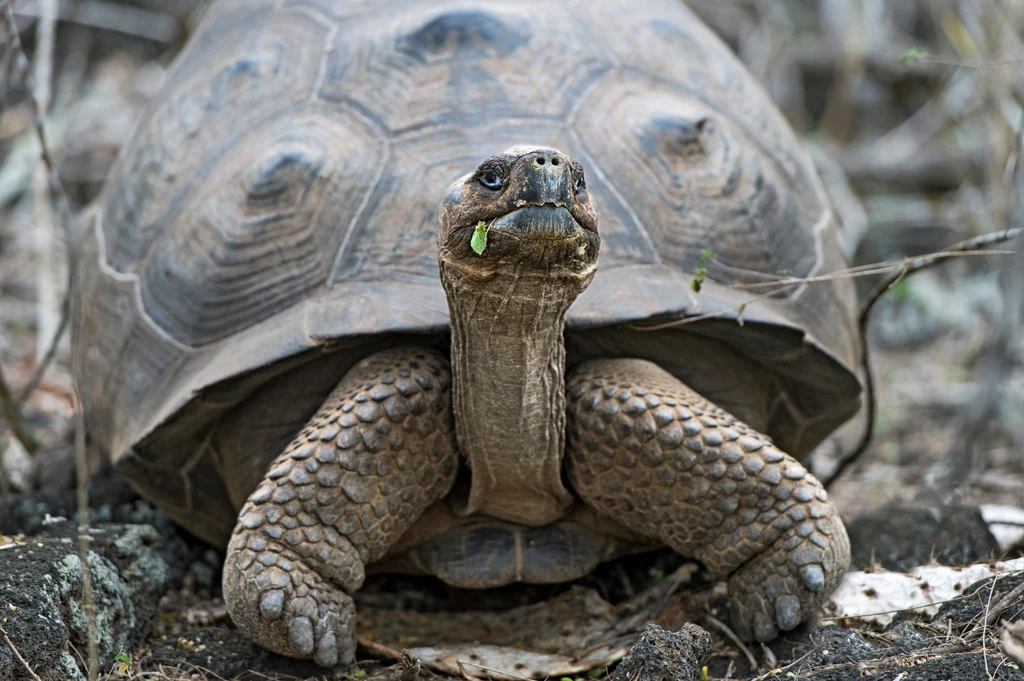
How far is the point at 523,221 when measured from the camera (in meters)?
2.30

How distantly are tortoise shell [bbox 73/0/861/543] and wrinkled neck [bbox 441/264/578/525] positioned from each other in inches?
8.1

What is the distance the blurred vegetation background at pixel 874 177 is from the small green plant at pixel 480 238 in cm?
174

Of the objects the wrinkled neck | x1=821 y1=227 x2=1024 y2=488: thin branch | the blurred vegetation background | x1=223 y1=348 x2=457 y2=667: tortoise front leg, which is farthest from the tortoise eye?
the blurred vegetation background

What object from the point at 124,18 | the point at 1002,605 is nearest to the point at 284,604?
the point at 1002,605

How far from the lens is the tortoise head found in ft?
7.54

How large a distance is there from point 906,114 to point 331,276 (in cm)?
662

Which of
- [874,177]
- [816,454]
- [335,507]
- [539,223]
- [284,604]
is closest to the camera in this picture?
[539,223]

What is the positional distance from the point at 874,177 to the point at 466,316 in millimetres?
5312

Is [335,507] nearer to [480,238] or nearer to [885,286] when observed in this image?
[480,238]

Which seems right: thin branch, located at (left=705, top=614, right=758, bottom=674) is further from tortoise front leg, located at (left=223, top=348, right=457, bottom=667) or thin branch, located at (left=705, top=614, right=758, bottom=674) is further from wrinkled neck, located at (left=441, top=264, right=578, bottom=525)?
tortoise front leg, located at (left=223, top=348, right=457, bottom=667)

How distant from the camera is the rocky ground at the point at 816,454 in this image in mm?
2699

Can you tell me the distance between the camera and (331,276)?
3.08m

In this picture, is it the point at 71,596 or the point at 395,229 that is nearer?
the point at 71,596

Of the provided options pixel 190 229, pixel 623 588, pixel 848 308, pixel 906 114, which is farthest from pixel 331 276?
pixel 906 114
